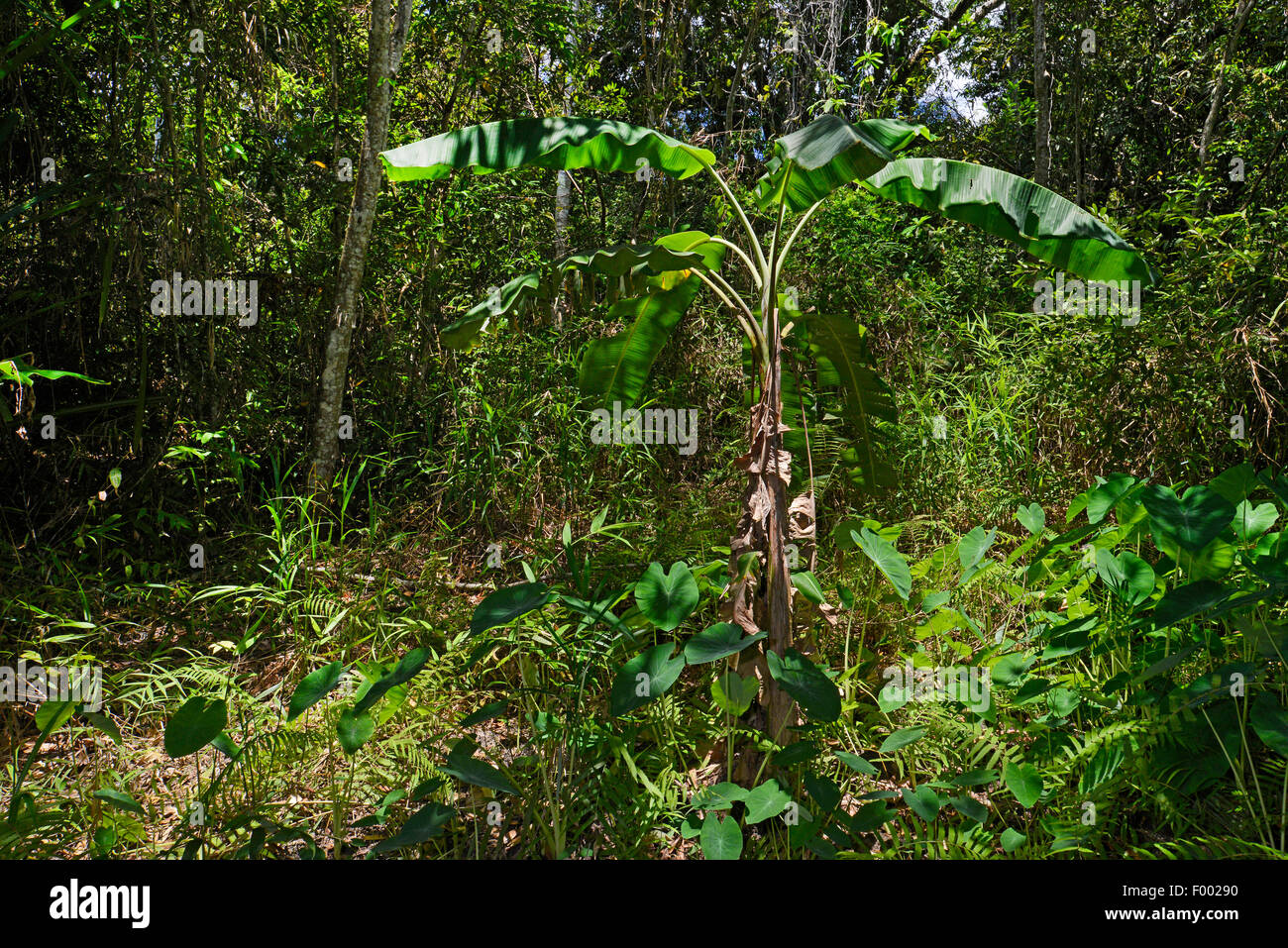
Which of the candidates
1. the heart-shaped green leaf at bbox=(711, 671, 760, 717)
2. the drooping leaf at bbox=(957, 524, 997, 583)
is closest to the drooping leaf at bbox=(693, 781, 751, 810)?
the heart-shaped green leaf at bbox=(711, 671, 760, 717)

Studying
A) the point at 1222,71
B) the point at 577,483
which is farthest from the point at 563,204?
the point at 1222,71

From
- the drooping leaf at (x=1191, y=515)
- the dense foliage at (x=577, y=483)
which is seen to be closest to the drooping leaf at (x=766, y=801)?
the dense foliage at (x=577, y=483)

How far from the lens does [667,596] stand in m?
2.42

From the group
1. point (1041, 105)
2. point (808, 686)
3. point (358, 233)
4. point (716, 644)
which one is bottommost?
point (808, 686)

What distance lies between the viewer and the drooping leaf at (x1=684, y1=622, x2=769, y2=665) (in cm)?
220

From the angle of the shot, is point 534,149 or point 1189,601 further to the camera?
point 534,149

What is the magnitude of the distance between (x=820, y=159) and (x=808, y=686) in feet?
5.31

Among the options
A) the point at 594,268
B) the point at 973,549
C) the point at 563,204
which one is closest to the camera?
the point at 973,549

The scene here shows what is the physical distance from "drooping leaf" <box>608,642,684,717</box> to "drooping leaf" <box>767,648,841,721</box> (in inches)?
12.7

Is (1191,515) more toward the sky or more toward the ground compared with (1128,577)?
more toward the sky

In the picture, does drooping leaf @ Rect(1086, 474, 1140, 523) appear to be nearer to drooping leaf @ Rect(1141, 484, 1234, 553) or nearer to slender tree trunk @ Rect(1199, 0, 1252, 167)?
drooping leaf @ Rect(1141, 484, 1234, 553)

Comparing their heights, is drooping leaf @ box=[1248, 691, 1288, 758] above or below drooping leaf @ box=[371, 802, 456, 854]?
above

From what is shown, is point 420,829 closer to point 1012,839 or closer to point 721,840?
point 721,840

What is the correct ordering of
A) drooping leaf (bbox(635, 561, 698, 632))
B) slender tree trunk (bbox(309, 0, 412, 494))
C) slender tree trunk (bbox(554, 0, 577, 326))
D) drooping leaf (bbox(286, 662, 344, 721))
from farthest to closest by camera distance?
slender tree trunk (bbox(554, 0, 577, 326)), slender tree trunk (bbox(309, 0, 412, 494)), drooping leaf (bbox(635, 561, 698, 632)), drooping leaf (bbox(286, 662, 344, 721))
